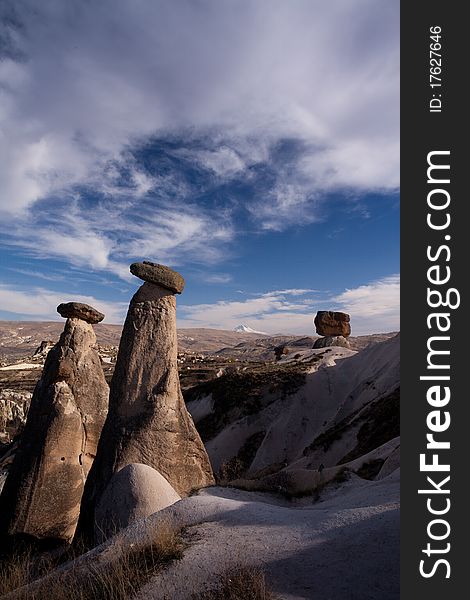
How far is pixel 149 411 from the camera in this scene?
6.55m

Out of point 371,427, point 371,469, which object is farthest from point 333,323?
point 371,469

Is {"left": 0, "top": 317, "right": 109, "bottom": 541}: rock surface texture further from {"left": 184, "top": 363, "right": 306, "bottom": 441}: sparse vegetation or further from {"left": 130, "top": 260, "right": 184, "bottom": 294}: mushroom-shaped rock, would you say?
{"left": 184, "top": 363, "right": 306, "bottom": 441}: sparse vegetation

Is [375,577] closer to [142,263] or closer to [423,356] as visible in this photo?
[423,356]

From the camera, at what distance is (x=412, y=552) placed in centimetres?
289

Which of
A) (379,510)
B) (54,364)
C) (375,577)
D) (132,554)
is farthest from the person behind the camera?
(54,364)

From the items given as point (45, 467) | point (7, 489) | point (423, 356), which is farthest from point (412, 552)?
point (7, 489)

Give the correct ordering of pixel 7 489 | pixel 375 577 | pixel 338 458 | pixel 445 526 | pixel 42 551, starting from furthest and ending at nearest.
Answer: pixel 338 458
pixel 7 489
pixel 42 551
pixel 375 577
pixel 445 526

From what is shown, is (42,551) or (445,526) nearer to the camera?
(445,526)

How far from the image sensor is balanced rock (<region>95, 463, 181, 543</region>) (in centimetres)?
528

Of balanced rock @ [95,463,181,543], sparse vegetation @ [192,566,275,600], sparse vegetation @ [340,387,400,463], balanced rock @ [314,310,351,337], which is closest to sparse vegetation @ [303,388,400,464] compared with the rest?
sparse vegetation @ [340,387,400,463]

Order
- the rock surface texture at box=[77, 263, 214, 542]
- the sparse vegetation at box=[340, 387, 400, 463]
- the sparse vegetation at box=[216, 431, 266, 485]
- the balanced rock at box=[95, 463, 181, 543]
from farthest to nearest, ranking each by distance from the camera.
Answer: the sparse vegetation at box=[216, 431, 266, 485] → the sparse vegetation at box=[340, 387, 400, 463] → the rock surface texture at box=[77, 263, 214, 542] → the balanced rock at box=[95, 463, 181, 543]

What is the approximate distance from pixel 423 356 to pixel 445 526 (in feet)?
3.62

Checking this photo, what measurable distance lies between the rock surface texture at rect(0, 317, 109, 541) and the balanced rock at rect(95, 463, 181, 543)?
1.63 metres

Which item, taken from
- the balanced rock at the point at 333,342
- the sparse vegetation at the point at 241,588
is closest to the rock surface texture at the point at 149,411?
the sparse vegetation at the point at 241,588
